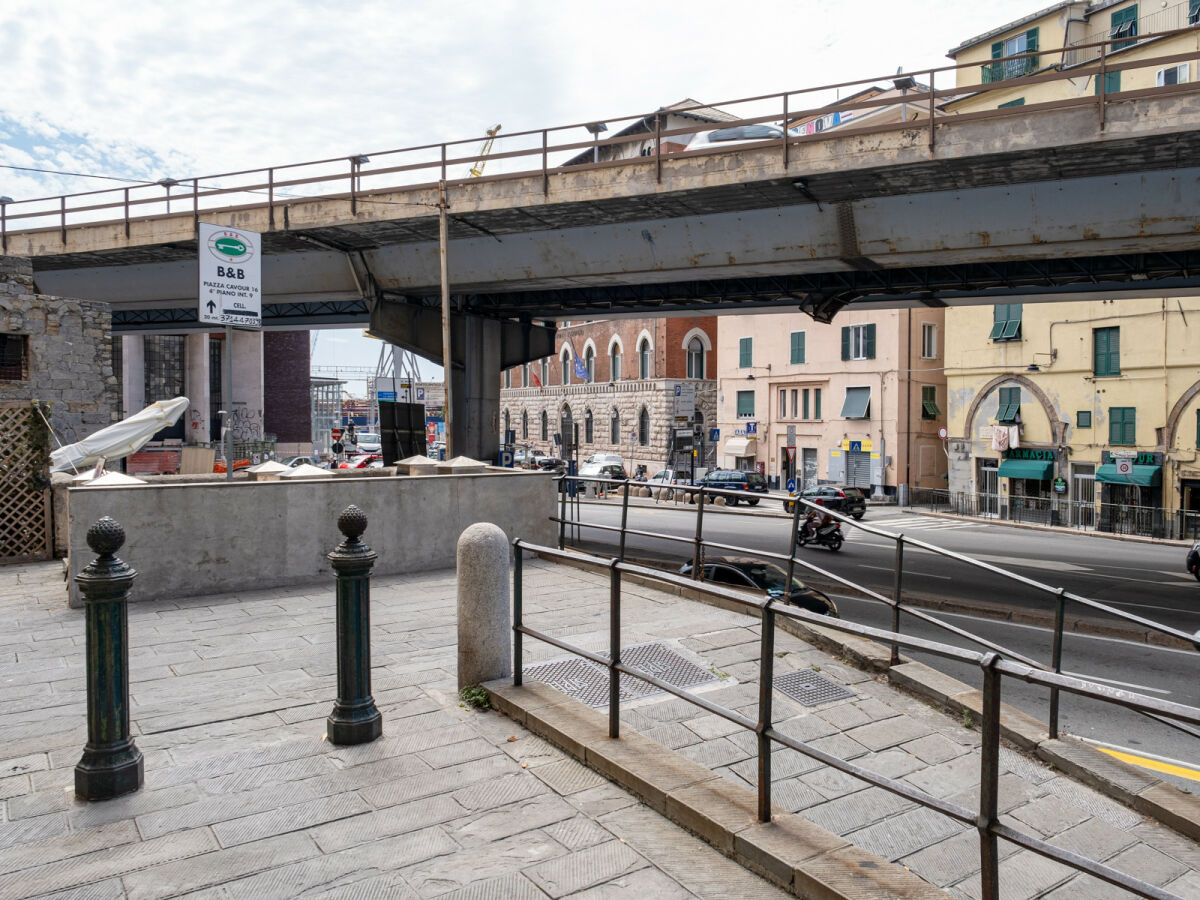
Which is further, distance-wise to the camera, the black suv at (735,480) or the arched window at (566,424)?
the arched window at (566,424)

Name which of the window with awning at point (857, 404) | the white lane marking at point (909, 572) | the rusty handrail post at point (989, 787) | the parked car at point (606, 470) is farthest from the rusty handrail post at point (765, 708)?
the window with awning at point (857, 404)

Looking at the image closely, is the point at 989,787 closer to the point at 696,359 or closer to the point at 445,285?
the point at 445,285

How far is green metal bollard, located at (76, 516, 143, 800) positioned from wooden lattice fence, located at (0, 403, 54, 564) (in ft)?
31.0

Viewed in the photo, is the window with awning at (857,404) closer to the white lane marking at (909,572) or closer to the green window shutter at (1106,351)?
the green window shutter at (1106,351)

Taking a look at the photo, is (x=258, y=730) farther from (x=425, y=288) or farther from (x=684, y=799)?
(x=425, y=288)

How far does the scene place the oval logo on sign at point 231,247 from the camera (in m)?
11.2

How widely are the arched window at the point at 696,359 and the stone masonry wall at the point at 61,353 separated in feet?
148

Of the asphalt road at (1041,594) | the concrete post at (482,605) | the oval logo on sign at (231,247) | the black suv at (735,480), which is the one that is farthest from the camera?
the black suv at (735,480)

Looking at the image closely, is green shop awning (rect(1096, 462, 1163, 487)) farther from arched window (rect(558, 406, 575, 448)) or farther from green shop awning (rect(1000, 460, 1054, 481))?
arched window (rect(558, 406, 575, 448))

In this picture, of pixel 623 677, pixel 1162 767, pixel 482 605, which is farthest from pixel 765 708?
pixel 1162 767

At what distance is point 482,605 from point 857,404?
42.4 m

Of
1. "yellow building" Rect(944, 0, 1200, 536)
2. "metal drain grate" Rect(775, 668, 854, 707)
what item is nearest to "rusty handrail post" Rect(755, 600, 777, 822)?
"metal drain grate" Rect(775, 668, 854, 707)

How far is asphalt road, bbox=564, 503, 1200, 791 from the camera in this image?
904 centimetres

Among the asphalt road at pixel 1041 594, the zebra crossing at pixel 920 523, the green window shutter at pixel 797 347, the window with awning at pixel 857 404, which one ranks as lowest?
the zebra crossing at pixel 920 523
